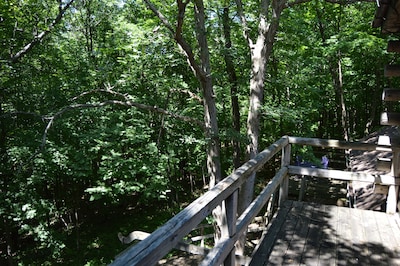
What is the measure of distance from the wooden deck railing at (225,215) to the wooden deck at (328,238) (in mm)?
475

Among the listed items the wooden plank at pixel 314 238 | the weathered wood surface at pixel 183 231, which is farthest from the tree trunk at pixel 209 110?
the weathered wood surface at pixel 183 231

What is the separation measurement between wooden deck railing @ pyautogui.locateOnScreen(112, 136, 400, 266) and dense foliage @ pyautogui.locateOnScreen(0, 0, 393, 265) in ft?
12.5

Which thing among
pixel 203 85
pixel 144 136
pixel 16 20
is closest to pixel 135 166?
pixel 144 136

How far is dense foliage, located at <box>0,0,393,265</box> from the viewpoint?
27.7 feet

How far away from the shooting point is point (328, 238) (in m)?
3.41

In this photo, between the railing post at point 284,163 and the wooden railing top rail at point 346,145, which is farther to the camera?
the railing post at point 284,163

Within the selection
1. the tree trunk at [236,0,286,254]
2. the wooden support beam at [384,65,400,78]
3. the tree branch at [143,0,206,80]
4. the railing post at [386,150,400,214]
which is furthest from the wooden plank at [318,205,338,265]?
the tree branch at [143,0,206,80]

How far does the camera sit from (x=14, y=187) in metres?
8.19

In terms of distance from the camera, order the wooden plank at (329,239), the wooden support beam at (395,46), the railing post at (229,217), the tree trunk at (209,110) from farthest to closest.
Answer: the tree trunk at (209,110)
the wooden support beam at (395,46)
the wooden plank at (329,239)
the railing post at (229,217)

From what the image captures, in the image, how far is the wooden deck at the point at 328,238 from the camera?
2.99m

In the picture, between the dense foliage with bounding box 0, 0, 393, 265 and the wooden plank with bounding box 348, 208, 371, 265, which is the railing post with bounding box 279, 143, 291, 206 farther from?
the dense foliage with bounding box 0, 0, 393, 265

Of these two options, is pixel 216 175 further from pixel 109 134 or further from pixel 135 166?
pixel 109 134

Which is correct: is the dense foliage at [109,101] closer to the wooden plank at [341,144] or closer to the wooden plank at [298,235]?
Answer: the wooden plank at [341,144]

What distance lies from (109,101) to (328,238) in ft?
20.8
